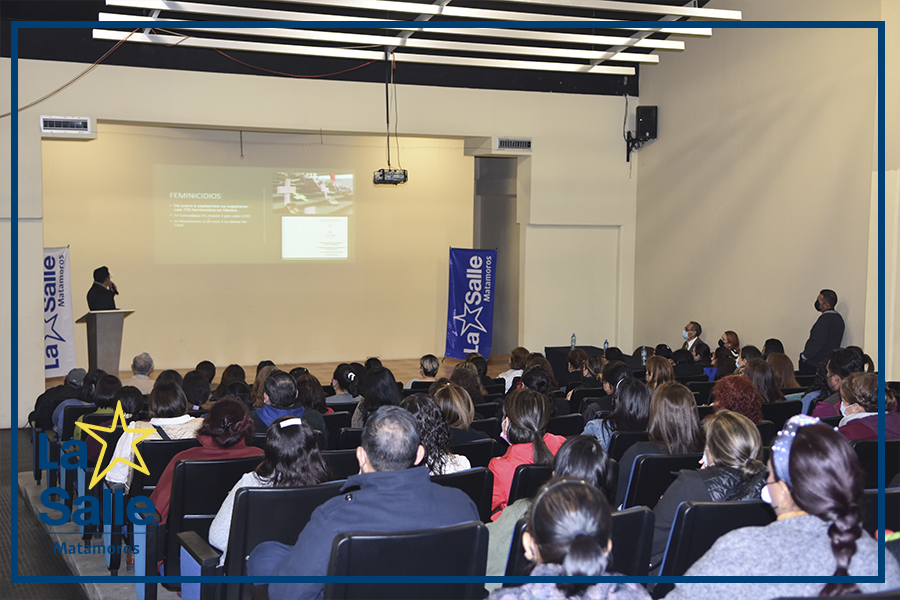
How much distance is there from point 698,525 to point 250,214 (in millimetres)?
9280

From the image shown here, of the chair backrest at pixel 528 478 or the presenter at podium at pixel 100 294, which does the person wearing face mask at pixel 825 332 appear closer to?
the chair backrest at pixel 528 478

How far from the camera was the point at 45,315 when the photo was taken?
26.0ft

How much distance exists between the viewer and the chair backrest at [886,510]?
6.81 feet

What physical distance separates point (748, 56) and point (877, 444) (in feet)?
19.9

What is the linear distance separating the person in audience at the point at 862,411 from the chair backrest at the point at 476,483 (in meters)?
1.82

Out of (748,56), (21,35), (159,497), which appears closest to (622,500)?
(159,497)

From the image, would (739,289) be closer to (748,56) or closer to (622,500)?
(748,56)

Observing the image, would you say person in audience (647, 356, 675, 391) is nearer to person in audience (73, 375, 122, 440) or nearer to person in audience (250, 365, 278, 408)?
person in audience (250, 365, 278, 408)

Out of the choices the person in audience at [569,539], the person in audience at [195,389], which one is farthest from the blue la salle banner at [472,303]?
the person in audience at [569,539]

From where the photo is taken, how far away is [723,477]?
7.55 feet

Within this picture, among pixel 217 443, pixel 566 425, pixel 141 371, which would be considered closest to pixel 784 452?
pixel 217 443

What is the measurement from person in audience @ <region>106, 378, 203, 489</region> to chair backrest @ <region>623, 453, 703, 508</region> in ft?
5.93

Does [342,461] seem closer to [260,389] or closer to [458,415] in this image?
[458,415]

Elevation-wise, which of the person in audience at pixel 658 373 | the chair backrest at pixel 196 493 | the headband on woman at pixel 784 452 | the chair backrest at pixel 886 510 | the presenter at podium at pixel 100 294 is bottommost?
the chair backrest at pixel 196 493
